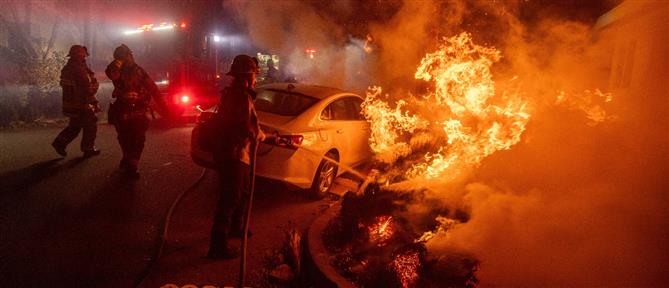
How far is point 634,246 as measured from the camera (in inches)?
170

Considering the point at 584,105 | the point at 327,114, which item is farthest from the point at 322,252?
the point at 584,105

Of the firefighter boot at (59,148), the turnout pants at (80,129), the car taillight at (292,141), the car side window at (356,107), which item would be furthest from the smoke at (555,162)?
the firefighter boot at (59,148)

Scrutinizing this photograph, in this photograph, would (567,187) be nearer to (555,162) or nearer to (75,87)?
(555,162)

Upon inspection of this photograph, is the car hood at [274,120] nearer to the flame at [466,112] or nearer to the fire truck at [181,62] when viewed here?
the flame at [466,112]

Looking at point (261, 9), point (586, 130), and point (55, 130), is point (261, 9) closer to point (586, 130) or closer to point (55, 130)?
point (55, 130)

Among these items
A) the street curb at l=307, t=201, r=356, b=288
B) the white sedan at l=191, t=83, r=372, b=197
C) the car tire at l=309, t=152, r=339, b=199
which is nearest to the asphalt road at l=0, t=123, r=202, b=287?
the white sedan at l=191, t=83, r=372, b=197

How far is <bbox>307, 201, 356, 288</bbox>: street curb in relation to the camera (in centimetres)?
373

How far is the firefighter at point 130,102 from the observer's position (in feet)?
22.2

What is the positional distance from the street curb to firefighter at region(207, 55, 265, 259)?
2.66 feet

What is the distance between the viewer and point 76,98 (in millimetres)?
7797

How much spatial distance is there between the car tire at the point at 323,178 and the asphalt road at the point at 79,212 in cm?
193

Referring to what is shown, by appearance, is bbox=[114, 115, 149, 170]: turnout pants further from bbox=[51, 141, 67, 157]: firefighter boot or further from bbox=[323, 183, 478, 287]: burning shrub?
bbox=[323, 183, 478, 287]: burning shrub

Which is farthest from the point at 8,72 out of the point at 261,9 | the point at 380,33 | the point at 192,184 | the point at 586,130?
the point at 586,130

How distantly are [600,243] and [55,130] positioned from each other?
11.0m
